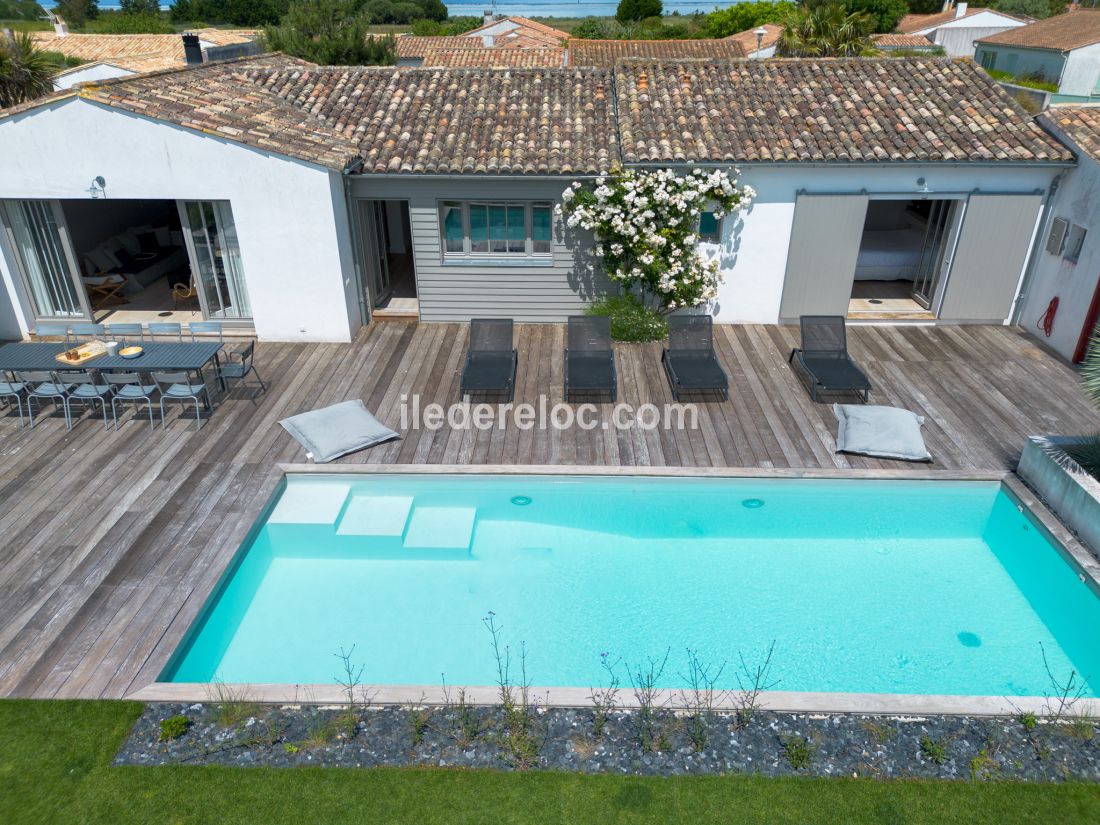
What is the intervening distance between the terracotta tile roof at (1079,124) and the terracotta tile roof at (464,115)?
818 cm

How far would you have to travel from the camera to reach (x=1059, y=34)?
42.3 m

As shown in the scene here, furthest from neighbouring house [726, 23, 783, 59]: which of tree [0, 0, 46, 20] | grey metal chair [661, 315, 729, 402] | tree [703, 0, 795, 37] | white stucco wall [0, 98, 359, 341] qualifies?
tree [0, 0, 46, 20]

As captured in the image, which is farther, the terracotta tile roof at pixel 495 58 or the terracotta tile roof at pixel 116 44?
the terracotta tile roof at pixel 116 44

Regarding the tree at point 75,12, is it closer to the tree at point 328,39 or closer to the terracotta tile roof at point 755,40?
the tree at point 328,39

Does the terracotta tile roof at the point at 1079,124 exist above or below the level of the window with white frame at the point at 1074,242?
above

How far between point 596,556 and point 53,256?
12.2 m

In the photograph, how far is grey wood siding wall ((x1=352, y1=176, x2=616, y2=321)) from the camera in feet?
47.1

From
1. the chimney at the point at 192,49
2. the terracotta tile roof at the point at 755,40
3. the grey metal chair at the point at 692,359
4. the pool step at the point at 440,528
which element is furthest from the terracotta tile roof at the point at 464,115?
the terracotta tile roof at the point at 755,40

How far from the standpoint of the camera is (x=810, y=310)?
50.2 feet

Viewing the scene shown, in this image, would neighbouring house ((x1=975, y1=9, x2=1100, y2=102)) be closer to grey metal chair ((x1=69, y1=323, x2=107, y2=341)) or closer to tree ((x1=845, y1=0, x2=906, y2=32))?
tree ((x1=845, y1=0, x2=906, y2=32))

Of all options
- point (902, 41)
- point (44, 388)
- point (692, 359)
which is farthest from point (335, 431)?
point (902, 41)

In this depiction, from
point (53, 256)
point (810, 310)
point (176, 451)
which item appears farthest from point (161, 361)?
point (810, 310)

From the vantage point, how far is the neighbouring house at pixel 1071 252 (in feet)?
43.4

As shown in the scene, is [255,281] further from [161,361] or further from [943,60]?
[943,60]
